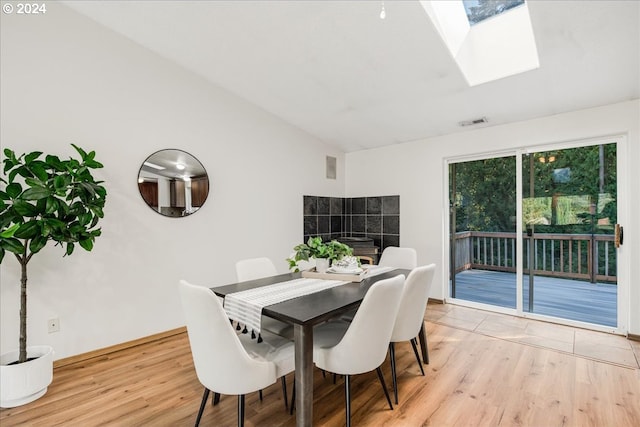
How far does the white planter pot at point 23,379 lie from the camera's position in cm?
200

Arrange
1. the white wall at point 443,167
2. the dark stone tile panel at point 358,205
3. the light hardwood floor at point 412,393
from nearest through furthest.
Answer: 1. the light hardwood floor at point 412,393
2. the white wall at point 443,167
3. the dark stone tile panel at point 358,205

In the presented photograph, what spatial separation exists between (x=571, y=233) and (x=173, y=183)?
13.7 ft

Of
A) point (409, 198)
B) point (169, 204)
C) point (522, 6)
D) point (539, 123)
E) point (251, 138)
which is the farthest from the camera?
point (409, 198)

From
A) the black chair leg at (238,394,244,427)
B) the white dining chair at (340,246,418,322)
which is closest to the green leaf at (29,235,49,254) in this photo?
the black chair leg at (238,394,244,427)

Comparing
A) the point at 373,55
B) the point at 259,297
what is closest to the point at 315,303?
the point at 259,297

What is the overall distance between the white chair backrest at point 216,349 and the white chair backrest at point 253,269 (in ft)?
3.40

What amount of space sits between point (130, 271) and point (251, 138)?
1.94 metres

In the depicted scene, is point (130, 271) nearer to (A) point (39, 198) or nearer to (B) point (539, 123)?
(A) point (39, 198)

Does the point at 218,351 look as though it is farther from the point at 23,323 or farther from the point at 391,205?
the point at 391,205

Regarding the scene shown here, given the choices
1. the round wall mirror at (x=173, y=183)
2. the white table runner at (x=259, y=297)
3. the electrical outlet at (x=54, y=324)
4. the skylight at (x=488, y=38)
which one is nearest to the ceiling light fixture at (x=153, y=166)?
the round wall mirror at (x=173, y=183)

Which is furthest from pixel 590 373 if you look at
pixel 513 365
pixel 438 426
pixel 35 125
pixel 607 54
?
pixel 35 125

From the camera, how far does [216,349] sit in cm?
145

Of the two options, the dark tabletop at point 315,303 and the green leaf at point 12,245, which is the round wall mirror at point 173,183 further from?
the dark tabletop at point 315,303

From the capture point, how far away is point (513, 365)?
8.30 feet
